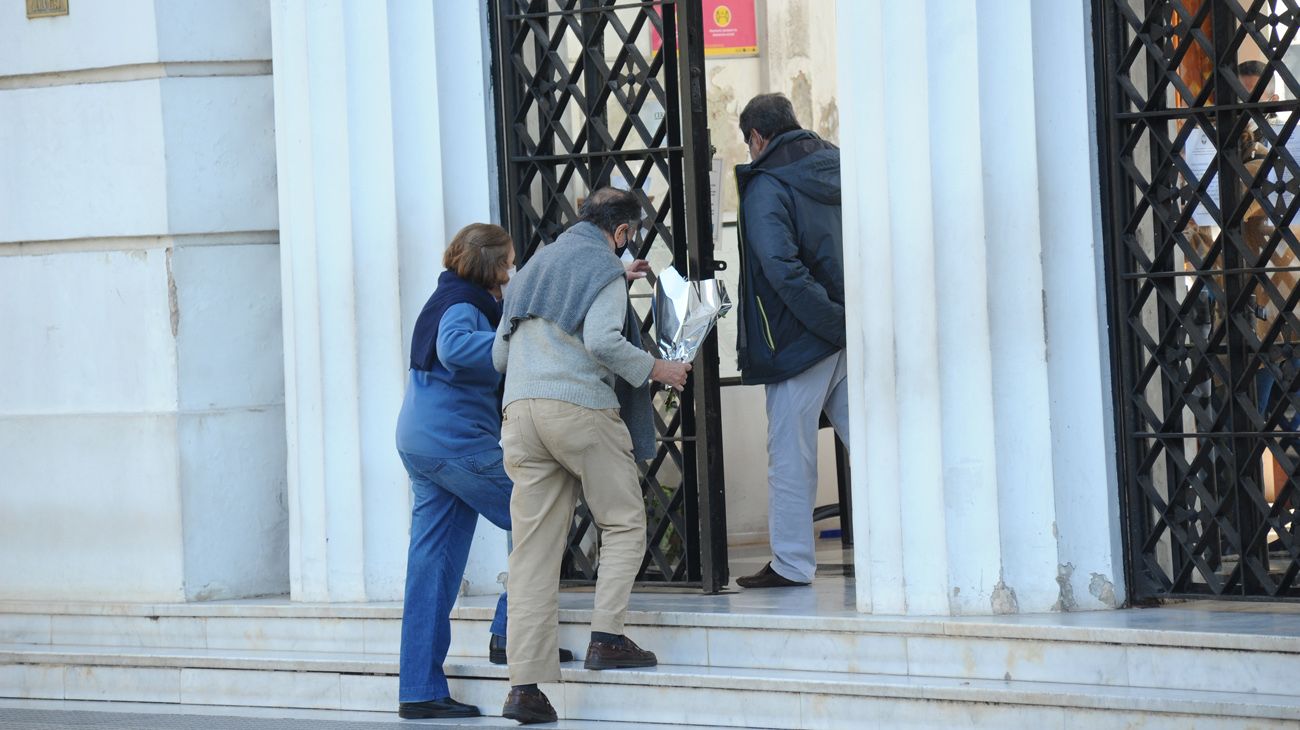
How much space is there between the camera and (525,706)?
6.93 meters

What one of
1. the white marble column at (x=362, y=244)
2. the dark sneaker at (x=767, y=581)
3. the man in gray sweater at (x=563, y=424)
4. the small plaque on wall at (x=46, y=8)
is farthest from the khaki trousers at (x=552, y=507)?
the small plaque on wall at (x=46, y=8)

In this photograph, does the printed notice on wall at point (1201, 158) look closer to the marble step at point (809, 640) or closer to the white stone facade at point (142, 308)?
the marble step at point (809, 640)

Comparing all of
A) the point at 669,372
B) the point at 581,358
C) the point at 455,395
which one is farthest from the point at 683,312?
the point at 455,395

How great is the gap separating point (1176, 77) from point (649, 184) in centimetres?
425

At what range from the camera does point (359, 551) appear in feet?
27.6

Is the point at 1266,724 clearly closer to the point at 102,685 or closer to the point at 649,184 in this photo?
the point at 102,685

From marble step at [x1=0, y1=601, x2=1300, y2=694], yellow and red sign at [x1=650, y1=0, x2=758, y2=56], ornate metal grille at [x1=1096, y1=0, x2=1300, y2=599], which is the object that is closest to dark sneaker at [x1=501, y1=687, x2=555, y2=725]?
marble step at [x1=0, y1=601, x2=1300, y2=694]

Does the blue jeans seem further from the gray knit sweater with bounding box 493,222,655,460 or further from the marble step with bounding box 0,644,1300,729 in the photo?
the gray knit sweater with bounding box 493,222,655,460

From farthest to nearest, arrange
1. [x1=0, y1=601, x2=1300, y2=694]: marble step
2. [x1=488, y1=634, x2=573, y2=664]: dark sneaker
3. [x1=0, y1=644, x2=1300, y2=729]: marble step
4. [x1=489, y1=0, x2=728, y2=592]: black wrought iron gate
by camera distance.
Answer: [x1=489, y1=0, x2=728, y2=592]: black wrought iron gate < [x1=488, y1=634, x2=573, y2=664]: dark sneaker < [x1=0, y1=601, x2=1300, y2=694]: marble step < [x1=0, y1=644, x2=1300, y2=729]: marble step

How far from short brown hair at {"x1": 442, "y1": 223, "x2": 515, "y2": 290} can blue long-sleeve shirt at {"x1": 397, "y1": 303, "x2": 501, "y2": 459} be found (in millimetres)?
126

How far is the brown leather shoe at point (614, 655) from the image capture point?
7.09 metres

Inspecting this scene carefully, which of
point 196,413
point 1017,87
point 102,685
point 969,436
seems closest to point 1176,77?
point 1017,87

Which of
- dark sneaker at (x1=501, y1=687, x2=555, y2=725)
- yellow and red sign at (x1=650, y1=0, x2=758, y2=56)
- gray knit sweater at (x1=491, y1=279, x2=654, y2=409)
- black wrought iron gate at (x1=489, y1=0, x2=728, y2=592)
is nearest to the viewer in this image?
gray knit sweater at (x1=491, y1=279, x2=654, y2=409)

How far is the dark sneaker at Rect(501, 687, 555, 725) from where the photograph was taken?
6.93 m
